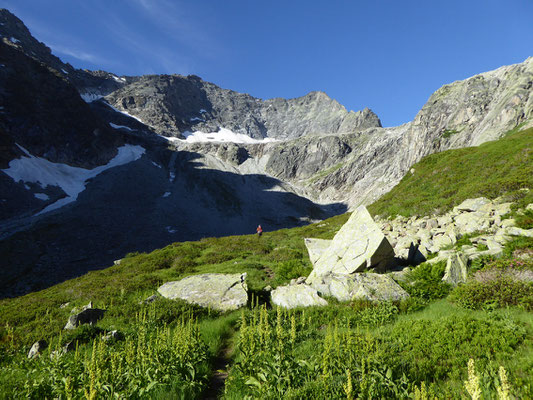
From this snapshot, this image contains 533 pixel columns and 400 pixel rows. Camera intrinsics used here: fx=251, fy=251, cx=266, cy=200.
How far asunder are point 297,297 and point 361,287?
105 inches

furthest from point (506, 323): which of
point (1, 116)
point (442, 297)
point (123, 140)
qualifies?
point (123, 140)

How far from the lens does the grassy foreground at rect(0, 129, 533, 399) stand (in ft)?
14.6

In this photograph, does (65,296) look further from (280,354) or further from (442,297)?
(442,297)

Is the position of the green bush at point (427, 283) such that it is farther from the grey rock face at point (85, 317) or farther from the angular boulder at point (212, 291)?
the grey rock face at point (85, 317)

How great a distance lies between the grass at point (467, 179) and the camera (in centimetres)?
1717

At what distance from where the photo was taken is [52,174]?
88.9 m

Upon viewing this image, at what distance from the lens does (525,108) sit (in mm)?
81250

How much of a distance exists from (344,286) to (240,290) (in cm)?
487

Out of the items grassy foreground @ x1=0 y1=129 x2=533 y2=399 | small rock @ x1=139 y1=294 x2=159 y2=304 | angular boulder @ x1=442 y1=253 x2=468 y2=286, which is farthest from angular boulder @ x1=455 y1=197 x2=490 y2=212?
small rock @ x1=139 y1=294 x2=159 y2=304

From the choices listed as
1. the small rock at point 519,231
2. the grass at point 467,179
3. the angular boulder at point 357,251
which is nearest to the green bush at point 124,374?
the angular boulder at point 357,251

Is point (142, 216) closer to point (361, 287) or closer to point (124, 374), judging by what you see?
point (361, 287)

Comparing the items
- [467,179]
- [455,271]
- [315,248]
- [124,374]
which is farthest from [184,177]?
[124,374]

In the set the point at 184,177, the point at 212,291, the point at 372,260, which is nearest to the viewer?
the point at 372,260

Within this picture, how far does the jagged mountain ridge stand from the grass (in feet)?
150
